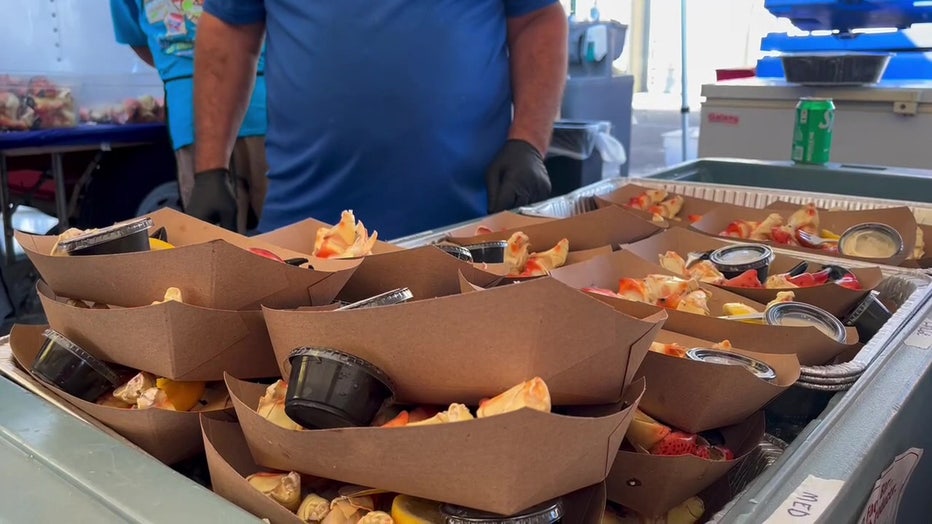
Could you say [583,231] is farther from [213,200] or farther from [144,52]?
[144,52]

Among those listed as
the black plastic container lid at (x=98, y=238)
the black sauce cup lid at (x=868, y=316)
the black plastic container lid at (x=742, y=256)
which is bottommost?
the black sauce cup lid at (x=868, y=316)

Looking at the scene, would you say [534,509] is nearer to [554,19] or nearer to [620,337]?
[620,337]

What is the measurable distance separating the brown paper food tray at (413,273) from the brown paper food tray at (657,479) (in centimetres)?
27

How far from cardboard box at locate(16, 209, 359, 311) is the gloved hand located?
853 millimetres

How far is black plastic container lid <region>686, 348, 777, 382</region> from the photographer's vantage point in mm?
682

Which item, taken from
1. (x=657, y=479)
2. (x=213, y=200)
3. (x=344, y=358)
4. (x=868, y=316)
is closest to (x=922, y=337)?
(x=868, y=316)

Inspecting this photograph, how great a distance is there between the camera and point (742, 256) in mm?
1118

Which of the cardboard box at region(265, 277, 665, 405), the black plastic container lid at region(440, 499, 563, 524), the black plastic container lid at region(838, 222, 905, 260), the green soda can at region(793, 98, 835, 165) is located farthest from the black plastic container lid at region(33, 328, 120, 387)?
the green soda can at region(793, 98, 835, 165)

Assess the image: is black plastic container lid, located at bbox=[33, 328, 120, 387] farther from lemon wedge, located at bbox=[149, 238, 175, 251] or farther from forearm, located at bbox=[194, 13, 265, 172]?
forearm, located at bbox=[194, 13, 265, 172]

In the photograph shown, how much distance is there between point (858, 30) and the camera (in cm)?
292

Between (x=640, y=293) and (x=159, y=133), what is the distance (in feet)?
9.65

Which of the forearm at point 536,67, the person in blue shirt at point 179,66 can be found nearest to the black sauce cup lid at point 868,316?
the forearm at point 536,67

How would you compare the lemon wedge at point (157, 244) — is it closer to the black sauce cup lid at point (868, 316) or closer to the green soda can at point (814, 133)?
the black sauce cup lid at point (868, 316)

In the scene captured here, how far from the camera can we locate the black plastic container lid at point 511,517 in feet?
1.54
